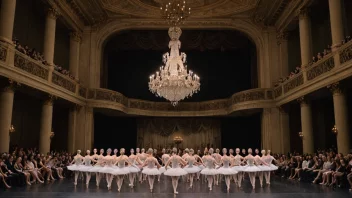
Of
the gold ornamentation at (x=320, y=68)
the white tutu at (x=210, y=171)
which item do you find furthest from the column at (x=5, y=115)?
the gold ornamentation at (x=320, y=68)

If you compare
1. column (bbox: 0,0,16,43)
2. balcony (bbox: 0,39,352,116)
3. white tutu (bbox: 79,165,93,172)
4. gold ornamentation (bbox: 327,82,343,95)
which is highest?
column (bbox: 0,0,16,43)

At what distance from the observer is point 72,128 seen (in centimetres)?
1956

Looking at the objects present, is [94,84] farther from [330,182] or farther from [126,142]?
[330,182]

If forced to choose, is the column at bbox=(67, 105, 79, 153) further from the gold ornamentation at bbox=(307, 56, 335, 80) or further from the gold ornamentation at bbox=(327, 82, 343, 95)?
the gold ornamentation at bbox=(327, 82, 343, 95)

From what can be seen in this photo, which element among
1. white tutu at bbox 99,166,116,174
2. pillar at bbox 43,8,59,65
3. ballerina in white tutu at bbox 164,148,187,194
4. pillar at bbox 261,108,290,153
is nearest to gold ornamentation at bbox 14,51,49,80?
pillar at bbox 43,8,59,65

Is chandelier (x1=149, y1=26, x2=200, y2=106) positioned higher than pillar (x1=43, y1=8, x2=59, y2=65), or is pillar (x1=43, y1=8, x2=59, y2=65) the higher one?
pillar (x1=43, y1=8, x2=59, y2=65)

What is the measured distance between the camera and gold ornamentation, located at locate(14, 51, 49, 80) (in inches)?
515

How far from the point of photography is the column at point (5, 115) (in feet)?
40.1

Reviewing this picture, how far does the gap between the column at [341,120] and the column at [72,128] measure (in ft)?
46.6

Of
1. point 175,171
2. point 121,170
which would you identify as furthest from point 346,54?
point 121,170

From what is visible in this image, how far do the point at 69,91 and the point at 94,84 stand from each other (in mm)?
3625

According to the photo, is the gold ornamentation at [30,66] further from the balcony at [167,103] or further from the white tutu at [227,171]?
the white tutu at [227,171]

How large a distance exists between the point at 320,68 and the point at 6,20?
13.5 metres

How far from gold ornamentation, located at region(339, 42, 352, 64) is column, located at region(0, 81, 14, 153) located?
511 inches
